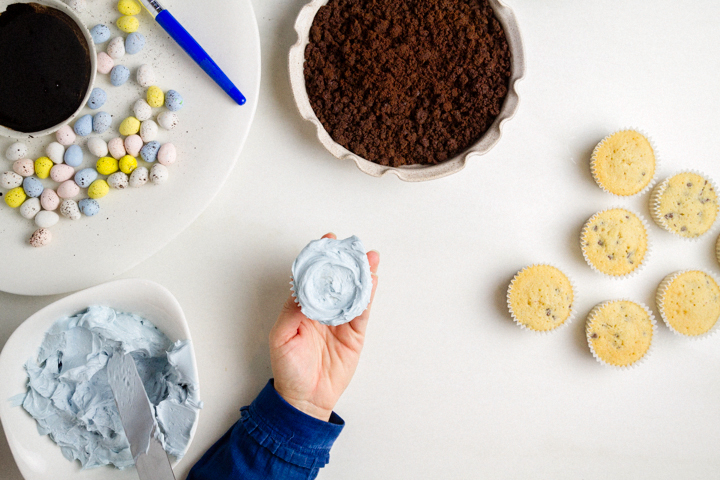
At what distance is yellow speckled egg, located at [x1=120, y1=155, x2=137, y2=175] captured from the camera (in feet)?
3.35

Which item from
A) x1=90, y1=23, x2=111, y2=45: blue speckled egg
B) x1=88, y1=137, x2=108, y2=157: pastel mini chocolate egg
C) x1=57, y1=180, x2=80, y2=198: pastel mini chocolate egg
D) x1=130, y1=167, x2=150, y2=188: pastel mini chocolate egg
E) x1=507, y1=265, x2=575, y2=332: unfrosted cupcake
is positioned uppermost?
x1=90, y1=23, x2=111, y2=45: blue speckled egg

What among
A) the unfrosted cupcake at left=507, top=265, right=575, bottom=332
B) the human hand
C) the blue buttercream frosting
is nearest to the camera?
the blue buttercream frosting

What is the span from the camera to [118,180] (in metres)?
1.01

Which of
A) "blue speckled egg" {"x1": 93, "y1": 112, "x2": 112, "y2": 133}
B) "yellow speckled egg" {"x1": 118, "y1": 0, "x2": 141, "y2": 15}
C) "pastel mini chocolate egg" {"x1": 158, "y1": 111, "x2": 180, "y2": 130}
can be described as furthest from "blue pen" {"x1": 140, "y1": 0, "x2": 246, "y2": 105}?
"blue speckled egg" {"x1": 93, "y1": 112, "x2": 112, "y2": 133}

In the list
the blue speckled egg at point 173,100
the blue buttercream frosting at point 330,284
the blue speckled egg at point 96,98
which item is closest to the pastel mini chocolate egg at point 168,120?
the blue speckled egg at point 173,100

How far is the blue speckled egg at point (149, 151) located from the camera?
102 centimetres

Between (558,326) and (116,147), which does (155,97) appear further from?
(558,326)

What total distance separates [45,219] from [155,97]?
36cm

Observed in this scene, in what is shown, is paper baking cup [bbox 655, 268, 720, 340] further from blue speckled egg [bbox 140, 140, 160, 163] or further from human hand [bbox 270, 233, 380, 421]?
blue speckled egg [bbox 140, 140, 160, 163]

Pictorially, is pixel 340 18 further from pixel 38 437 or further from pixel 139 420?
pixel 38 437

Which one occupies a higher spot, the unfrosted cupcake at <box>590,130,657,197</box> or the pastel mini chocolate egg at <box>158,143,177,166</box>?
the pastel mini chocolate egg at <box>158,143,177,166</box>

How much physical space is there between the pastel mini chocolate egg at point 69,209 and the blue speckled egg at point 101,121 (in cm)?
17

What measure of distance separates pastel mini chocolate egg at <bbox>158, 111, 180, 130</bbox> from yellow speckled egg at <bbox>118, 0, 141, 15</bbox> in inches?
8.9

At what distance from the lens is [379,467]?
1179 mm
